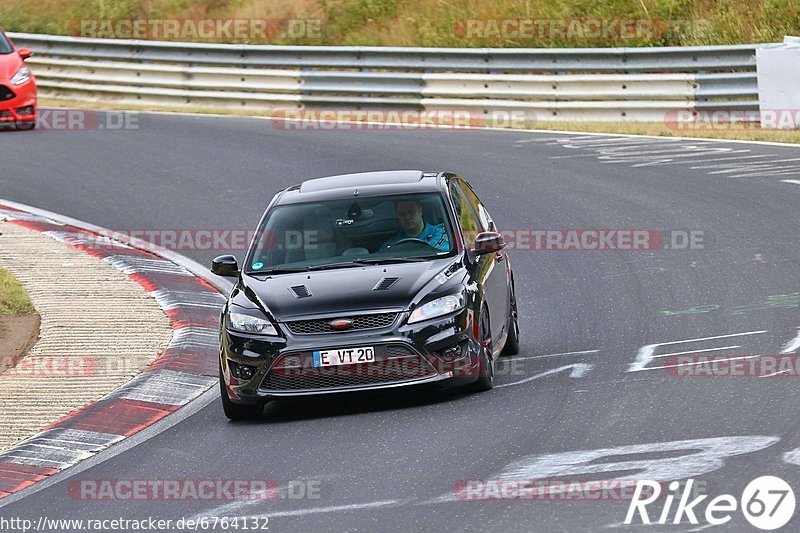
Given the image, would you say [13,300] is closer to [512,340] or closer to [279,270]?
[279,270]

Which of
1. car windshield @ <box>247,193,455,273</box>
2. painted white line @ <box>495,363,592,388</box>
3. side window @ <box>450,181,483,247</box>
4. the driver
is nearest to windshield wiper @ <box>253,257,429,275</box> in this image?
car windshield @ <box>247,193,455,273</box>

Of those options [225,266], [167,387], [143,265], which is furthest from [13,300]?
[225,266]

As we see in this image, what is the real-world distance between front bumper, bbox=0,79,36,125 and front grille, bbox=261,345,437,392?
53.2ft

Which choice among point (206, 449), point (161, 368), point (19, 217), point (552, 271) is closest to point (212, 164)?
point (19, 217)

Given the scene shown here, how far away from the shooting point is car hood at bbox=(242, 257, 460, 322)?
9773mm

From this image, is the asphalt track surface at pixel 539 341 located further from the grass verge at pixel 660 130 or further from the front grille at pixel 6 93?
the front grille at pixel 6 93

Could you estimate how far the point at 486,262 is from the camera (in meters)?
10.9

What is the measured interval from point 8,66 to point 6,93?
454 mm

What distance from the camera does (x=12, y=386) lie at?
11.2 m

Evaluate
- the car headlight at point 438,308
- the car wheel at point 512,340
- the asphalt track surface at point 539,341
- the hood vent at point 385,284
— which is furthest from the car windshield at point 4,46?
the car headlight at point 438,308

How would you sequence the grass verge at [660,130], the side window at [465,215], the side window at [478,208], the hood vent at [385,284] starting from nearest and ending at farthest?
1. the hood vent at [385,284]
2. the side window at [465,215]
3. the side window at [478,208]
4. the grass verge at [660,130]

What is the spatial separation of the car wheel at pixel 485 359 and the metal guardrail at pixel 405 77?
1337 cm

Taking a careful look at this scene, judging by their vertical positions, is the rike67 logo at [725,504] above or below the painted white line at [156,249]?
below

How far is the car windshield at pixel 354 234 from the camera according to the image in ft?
34.7
